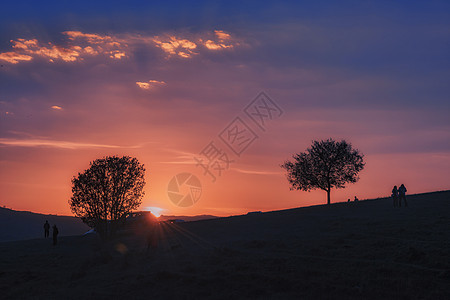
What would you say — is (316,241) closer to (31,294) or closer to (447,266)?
(447,266)

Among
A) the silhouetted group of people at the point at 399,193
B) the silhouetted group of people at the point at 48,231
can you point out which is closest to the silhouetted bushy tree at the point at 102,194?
the silhouetted group of people at the point at 48,231

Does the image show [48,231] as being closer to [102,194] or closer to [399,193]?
[102,194]

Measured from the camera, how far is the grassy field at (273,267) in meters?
20.9

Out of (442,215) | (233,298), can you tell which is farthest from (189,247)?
(442,215)

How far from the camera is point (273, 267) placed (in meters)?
25.0

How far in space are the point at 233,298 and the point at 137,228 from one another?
40945mm

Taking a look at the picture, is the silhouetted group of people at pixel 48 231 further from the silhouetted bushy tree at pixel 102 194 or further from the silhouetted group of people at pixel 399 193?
the silhouetted group of people at pixel 399 193

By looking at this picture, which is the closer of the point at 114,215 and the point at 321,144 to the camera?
the point at 114,215

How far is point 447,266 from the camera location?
74.1 ft

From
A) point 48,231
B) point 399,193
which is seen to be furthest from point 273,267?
point 48,231

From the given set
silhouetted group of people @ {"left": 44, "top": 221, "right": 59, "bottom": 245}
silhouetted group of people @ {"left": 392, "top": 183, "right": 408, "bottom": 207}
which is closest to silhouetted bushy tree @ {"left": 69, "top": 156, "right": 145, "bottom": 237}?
silhouetted group of people @ {"left": 44, "top": 221, "right": 59, "bottom": 245}

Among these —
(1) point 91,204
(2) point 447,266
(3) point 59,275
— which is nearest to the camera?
(2) point 447,266

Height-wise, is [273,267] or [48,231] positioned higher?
[48,231]

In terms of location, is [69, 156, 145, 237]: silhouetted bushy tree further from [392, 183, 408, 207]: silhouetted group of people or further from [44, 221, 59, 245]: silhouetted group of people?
[392, 183, 408, 207]: silhouetted group of people
